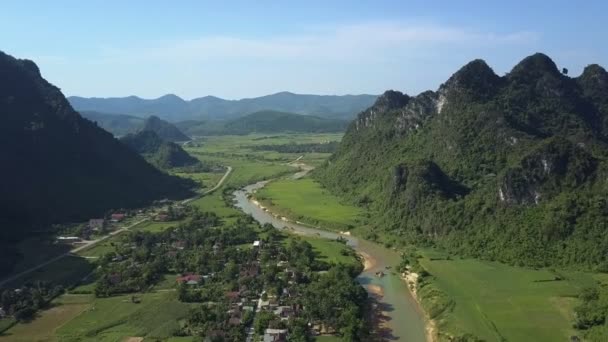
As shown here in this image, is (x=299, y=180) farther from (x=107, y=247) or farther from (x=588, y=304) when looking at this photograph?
(x=588, y=304)

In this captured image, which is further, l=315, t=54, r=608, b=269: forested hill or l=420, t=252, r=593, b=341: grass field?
l=315, t=54, r=608, b=269: forested hill

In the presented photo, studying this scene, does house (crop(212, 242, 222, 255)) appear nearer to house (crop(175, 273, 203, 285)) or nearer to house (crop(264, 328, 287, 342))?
house (crop(175, 273, 203, 285))

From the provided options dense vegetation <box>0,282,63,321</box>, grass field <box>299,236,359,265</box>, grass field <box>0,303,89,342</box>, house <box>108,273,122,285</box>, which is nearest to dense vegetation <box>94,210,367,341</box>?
house <box>108,273,122,285</box>

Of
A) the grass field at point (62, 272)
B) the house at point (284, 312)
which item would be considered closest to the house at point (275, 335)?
the house at point (284, 312)

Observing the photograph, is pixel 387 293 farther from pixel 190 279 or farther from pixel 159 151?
pixel 159 151

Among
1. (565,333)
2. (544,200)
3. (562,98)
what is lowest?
(565,333)

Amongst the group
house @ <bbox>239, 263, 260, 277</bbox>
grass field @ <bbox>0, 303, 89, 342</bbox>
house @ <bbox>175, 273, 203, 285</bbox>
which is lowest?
grass field @ <bbox>0, 303, 89, 342</bbox>

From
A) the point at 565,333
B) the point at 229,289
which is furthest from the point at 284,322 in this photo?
the point at 565,333
